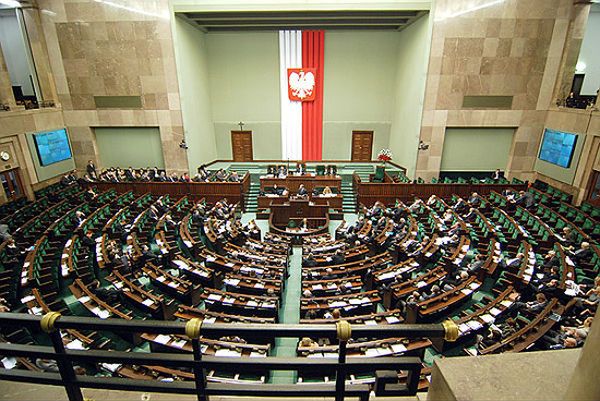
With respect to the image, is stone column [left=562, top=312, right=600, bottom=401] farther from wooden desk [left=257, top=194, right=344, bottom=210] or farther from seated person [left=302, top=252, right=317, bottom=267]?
wooden desk [left=257, top=194, right=344, bottom=210]

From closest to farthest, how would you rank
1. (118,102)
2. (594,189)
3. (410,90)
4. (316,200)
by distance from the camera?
(594,189), (316,200), (118,102), (410,90)

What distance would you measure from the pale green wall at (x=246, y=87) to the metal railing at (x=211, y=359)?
1996cm

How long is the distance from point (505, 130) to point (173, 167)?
17733 mm

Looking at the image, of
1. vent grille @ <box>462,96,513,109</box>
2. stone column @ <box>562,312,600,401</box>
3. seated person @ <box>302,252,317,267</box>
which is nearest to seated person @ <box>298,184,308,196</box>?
seated person @ <box>302,252,317,267</box>

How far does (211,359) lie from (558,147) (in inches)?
734

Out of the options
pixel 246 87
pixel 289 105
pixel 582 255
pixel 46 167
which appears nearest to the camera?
pixel 582 255

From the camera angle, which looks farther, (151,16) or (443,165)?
(443,165)

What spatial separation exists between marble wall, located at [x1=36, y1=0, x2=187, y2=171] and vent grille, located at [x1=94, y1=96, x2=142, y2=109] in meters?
0.19

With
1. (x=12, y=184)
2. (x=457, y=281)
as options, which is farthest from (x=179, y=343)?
(x=12, y=184)

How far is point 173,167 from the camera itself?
58.4 ft

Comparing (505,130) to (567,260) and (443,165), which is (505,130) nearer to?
(443,165)

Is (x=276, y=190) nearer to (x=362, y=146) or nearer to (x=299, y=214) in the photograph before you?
(x=299, y=214)

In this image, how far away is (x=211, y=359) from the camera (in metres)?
1.57

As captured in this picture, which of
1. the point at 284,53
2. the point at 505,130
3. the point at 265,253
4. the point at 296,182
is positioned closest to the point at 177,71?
the point at 284,53
